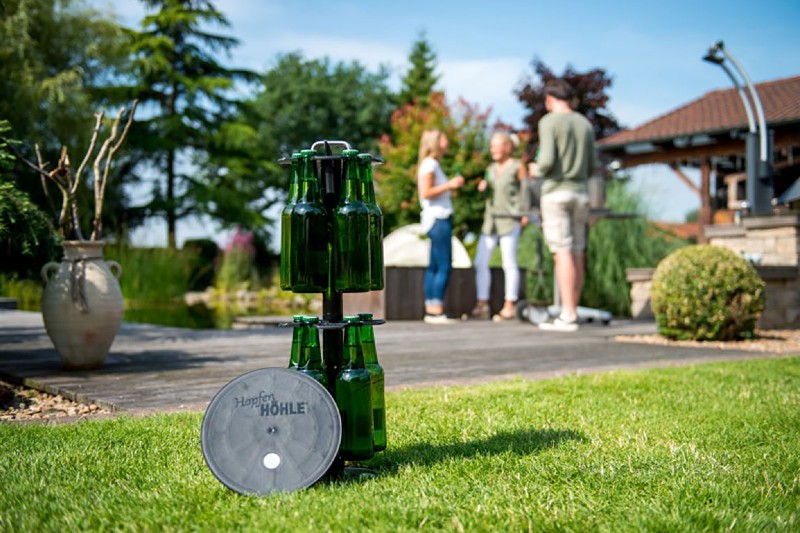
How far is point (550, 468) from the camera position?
2.52 metres

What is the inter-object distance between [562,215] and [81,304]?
4453 millimetres

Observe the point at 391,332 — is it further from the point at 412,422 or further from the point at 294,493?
the point at 294,493

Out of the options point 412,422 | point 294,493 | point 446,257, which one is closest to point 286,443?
point 294,493

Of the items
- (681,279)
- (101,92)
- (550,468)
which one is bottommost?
(550,468)

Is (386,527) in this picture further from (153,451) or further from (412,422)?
(412,422)

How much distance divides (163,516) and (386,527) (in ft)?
1.83

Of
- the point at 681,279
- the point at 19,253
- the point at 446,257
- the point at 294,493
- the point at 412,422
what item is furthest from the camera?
the point at 446,257

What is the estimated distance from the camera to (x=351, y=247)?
2459 mm

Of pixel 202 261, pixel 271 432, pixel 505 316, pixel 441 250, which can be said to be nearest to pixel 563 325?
pixel 441 250

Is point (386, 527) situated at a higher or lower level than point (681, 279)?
lower

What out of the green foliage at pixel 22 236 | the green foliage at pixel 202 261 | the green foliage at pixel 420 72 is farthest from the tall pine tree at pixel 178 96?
the green foliage at pixel 22 236

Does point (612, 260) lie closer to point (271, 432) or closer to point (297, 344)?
point (297, 344)

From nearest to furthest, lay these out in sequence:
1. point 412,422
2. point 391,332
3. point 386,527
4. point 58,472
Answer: point 386,527 → point 58,472 → point 412,422 → point 391,332

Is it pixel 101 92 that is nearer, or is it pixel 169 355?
pixel 169 355
